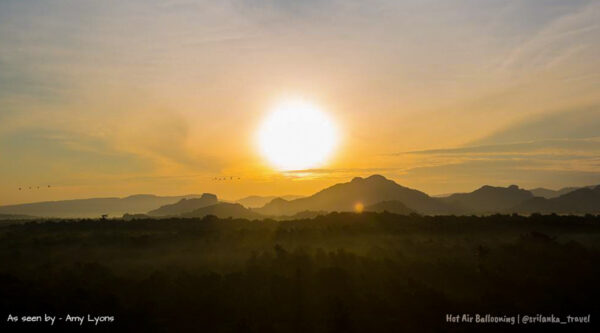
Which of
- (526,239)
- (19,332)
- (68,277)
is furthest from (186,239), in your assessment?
(526,239)

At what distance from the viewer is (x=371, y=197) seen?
16738 cm

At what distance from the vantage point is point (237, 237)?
3994cm

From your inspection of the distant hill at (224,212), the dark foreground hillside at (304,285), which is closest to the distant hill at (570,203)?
the distant hill at (224,212)

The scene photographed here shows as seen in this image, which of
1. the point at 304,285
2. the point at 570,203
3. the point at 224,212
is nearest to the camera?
the point at 304,285

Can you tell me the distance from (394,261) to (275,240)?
49.0ft

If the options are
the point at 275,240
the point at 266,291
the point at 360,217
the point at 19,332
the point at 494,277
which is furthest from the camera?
the point at 360,217

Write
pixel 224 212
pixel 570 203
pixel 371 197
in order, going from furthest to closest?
pixel 371 197
pixel 570 203
pixel 224 212

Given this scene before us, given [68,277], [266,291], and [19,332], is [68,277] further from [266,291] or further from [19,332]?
[266,291]

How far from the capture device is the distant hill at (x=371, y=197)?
163163 mm

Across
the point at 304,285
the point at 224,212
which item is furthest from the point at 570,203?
the point at 304,285

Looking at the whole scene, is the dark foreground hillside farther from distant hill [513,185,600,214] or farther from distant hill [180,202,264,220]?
distant hill [513,185,600,214]

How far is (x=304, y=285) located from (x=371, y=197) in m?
148

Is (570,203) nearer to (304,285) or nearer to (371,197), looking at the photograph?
(371,197)

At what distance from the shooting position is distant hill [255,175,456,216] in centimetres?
16316
